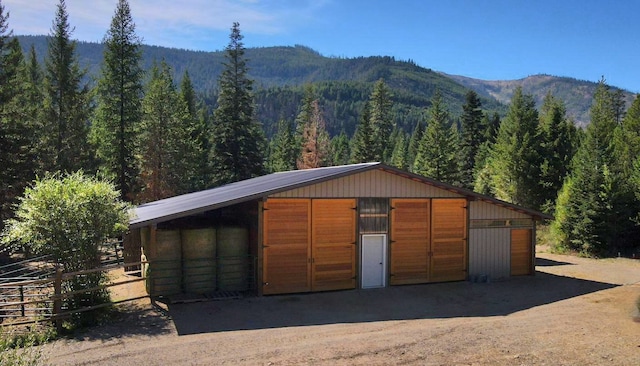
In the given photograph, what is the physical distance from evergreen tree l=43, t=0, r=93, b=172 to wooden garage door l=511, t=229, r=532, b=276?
80.3 ft

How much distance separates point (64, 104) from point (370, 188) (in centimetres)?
2315

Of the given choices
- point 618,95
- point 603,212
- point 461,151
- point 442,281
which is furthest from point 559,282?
point 618,95

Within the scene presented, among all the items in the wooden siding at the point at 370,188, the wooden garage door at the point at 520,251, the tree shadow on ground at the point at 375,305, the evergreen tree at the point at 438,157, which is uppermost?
the evergreen tree at the point at 438,157

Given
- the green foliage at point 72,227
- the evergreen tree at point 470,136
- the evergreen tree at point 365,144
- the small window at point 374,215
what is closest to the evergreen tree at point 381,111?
the evergreen tree at point 365,144

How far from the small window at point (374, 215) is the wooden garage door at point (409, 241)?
10.8 inches

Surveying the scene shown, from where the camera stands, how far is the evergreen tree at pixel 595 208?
24188 mm

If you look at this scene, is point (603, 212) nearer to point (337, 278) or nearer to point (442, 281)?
point (442, 281)

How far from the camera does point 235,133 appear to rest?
38.0 metres

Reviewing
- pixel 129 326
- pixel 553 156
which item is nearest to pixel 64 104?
pixel 129 326

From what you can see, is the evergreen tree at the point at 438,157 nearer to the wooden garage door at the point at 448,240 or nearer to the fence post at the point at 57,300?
the wooden garage door at the point at 448,240

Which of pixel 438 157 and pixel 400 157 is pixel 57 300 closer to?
pixel 438 157

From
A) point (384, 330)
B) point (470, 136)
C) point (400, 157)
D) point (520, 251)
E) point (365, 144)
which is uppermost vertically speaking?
point (470, 136)

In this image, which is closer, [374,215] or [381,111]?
[374,215]

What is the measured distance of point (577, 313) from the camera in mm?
12359
